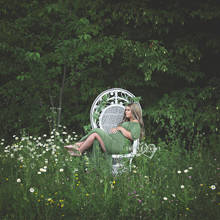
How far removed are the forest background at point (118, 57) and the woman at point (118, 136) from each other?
0.57m

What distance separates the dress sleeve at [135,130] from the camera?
3999 millimetres

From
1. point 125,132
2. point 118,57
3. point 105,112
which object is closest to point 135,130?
point 125,132

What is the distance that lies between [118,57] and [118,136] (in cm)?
242

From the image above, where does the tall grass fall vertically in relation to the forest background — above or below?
below

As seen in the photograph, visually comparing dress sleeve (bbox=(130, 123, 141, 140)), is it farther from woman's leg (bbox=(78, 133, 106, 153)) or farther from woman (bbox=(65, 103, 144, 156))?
woman's leg (bbox=(78, 133, 106, 153))

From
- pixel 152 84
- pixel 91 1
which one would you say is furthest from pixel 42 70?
pixel 152 84

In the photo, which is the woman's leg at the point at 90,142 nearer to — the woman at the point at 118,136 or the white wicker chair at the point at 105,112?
the woman at the point at 118,136

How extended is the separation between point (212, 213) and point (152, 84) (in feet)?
10.4

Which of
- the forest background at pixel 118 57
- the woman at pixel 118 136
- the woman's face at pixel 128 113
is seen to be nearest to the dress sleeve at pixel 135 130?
the woman at pixel 118 136

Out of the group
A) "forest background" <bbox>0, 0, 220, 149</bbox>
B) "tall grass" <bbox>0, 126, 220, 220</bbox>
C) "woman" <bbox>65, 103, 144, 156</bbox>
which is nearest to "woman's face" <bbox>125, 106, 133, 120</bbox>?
"woman" <bbox>65, 103, 144, 156</bbox>

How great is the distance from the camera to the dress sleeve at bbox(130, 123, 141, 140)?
13.1 ft

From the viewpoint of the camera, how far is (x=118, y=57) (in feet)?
19.7

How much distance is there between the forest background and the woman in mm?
570

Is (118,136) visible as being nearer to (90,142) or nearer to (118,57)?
(90,142)
